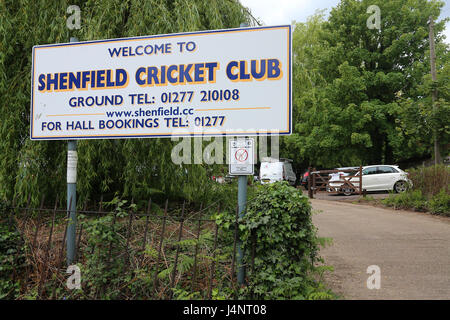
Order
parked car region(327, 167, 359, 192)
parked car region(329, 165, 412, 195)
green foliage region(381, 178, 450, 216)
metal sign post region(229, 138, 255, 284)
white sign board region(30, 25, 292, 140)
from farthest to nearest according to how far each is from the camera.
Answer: parked car region(327, 167, 359, 192) < parked car region(329, 165, 412, 195) < green foliage region(381, 178, 450, 216) < white sign board region(30, 25, 292, 140) < metal sign post region(229, 138, 255, 284)

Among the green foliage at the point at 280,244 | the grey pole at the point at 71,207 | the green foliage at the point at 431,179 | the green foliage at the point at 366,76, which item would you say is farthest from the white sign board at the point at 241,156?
the green foliage at the point at 366,76

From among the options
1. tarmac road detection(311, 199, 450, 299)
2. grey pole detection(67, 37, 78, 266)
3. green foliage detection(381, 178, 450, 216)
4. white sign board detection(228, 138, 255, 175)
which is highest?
white sign board detection(228, 138, 255, 175)

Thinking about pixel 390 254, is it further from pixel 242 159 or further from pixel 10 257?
pixel 10 257

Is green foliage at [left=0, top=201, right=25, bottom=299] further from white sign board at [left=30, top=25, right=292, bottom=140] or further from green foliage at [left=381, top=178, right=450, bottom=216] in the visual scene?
green foliage at [left=381, top=178, right=450, bottom=216]

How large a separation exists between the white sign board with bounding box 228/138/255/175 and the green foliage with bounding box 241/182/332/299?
38 centimetres

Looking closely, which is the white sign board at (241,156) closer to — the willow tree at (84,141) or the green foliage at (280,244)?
the green foliage at (280,244)

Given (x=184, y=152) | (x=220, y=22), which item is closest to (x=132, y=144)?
(x=184, y=152)

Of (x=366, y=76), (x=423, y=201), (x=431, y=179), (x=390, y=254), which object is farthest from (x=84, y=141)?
(x=366, y=76)

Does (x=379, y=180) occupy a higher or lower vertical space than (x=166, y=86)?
lower

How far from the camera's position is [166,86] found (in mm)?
4359

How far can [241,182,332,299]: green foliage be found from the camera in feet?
11.7

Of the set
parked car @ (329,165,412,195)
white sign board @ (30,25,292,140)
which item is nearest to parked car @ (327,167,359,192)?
parked car @ (329,165,412,195)

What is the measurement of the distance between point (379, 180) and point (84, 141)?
15024mm
